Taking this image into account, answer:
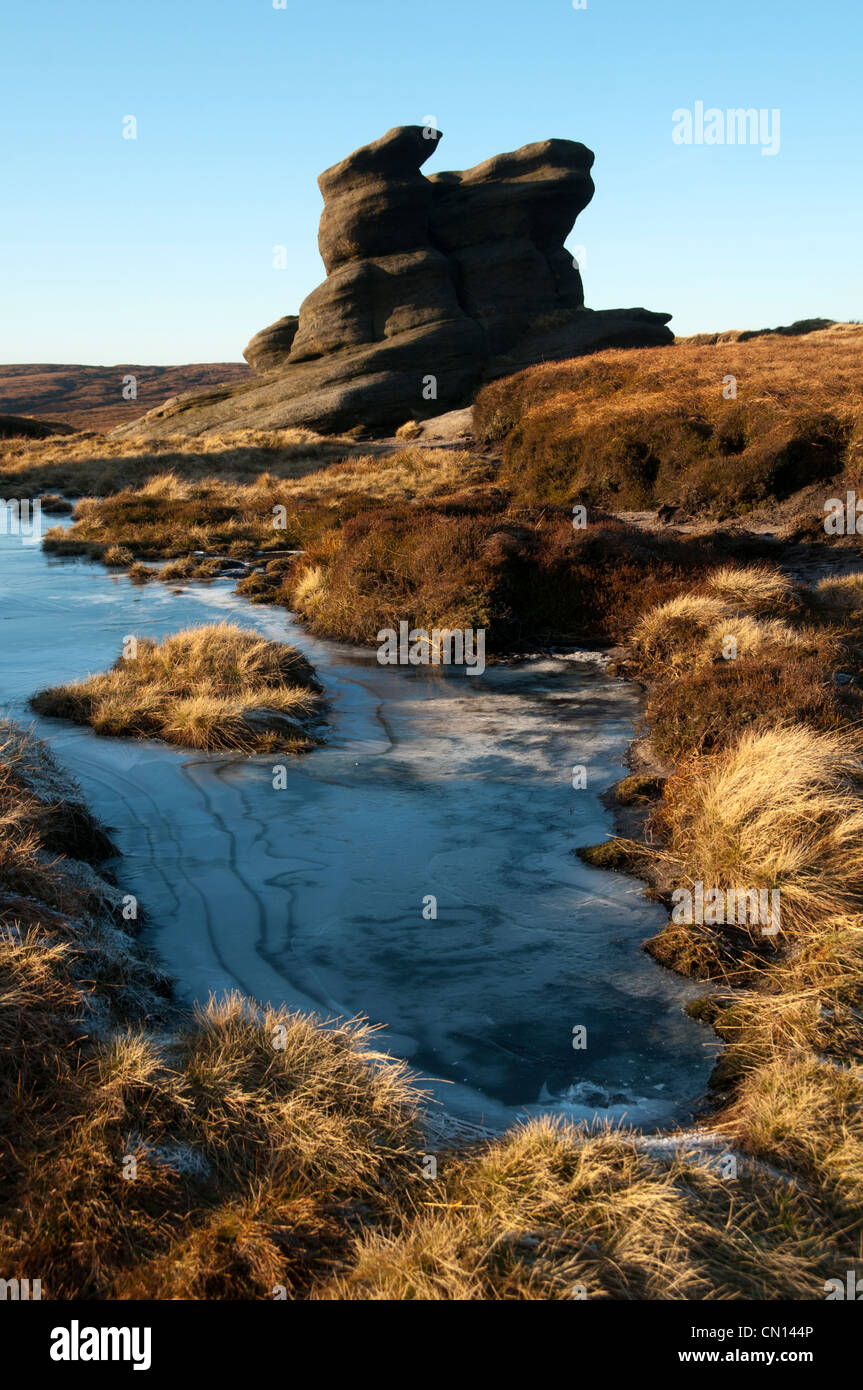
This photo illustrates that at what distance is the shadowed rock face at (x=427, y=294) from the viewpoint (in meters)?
46.4

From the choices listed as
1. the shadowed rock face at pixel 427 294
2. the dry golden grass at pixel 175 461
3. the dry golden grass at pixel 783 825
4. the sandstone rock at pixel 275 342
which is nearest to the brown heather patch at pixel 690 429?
the dry golden grass at pixel 175 461

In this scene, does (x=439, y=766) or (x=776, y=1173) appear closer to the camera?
(x=776, y=1173)

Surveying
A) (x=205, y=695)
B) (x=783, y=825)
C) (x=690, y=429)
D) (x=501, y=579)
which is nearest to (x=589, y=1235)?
(x=783, y=825)

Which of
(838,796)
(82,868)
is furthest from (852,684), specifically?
(82,868)

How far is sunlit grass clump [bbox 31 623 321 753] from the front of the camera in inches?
414

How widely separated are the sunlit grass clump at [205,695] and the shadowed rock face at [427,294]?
34176mm

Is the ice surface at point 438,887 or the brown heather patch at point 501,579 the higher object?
the brown heather patch at point 501,579

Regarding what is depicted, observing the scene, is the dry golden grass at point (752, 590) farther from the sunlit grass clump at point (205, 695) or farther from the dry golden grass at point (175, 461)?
the dry golden grass at point (175, 461)

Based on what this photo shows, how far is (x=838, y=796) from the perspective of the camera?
712cm

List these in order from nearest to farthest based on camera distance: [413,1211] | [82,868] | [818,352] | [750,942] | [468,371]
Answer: [413,1211]
[750,942]
[82,868]
[818,352]
[468,371]

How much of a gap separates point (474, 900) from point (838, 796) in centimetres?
278

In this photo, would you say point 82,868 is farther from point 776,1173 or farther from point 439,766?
point 776,1173

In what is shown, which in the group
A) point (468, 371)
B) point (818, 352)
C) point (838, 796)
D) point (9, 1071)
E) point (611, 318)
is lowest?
Result: point (9, 1071)

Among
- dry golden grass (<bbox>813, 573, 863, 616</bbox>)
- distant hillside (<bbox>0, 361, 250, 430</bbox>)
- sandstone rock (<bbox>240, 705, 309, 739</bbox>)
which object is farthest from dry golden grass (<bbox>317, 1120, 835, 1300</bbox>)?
distant hillside (<bbox>0, 361, 250, 430</bbox>)
